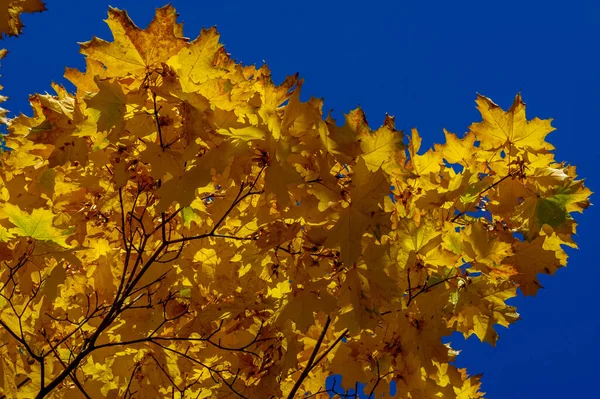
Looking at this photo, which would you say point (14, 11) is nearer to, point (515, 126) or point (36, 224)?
point (36, 224)

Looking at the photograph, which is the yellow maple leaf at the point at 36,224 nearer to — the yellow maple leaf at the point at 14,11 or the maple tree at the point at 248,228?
A: the maple tree at the point at 248,228

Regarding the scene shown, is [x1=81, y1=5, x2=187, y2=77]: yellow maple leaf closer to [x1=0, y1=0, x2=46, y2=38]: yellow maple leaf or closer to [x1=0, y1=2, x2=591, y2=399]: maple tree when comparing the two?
[x1=0, y1=2, x2=591, y2=399]: maple tree

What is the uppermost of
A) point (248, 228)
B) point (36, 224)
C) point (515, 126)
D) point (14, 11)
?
point (515, 126)

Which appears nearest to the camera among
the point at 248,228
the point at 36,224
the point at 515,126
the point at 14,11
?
the point at 14,11

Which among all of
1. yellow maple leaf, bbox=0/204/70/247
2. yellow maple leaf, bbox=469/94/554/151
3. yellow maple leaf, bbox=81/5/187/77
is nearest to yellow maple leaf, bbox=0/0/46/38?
yellow maple leaf, bbox=81/5/187/77

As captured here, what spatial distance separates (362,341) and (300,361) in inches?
13.8

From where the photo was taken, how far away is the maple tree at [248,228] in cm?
147

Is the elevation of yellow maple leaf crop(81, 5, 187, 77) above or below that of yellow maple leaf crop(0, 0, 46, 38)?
above

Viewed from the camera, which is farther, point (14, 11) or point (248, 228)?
point (248, 228)

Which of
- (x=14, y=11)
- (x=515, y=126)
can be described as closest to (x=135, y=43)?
(x=14, y=11)

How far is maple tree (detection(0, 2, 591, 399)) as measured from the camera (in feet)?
4.83

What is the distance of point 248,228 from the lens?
2.01 m

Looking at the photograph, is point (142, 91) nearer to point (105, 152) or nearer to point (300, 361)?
point (105, 152)

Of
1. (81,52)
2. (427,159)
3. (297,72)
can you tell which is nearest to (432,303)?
(427,159)
